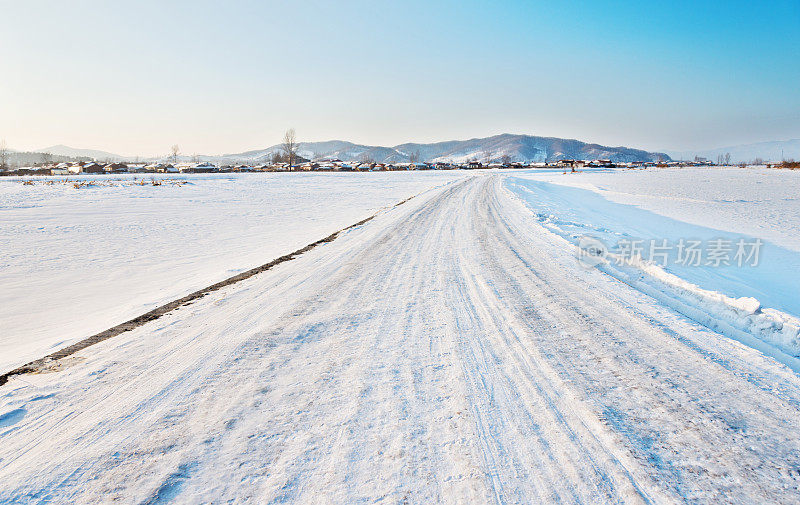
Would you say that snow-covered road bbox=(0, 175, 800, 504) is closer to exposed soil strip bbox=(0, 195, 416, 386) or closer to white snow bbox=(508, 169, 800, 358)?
exposed soil strip bbox=(0, 195, 416, 386)

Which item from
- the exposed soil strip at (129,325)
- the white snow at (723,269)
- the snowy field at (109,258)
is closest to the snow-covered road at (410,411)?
the exposed soil strip at (129,325)

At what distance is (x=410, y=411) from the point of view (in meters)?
2.66

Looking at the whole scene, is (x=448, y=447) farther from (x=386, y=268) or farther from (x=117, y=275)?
(x=117, y=275)

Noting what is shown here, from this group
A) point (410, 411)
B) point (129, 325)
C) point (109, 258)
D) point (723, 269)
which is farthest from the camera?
point (109, 258)

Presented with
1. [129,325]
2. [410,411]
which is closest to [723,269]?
[410,411]

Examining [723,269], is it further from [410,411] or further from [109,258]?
[109,258]

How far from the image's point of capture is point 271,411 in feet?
8.78

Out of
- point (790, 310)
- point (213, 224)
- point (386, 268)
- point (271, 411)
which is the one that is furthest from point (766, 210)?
point (213, 224)

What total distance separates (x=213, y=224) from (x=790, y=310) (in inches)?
624

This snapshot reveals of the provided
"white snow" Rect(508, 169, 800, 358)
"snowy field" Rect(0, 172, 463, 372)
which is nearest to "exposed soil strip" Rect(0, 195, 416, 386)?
"snowy field" Rect(0, 172, 463, 372)

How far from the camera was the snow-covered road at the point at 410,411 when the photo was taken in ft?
6.72

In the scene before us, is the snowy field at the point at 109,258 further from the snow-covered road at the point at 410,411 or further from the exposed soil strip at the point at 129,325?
the snow-covered road at the point at 410,411

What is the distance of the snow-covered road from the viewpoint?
6.72ft

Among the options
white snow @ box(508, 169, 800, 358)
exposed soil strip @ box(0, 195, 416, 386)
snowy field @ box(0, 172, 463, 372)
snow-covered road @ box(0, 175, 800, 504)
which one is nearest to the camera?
snow-covered road @ box(0, 175, 800, 504)
